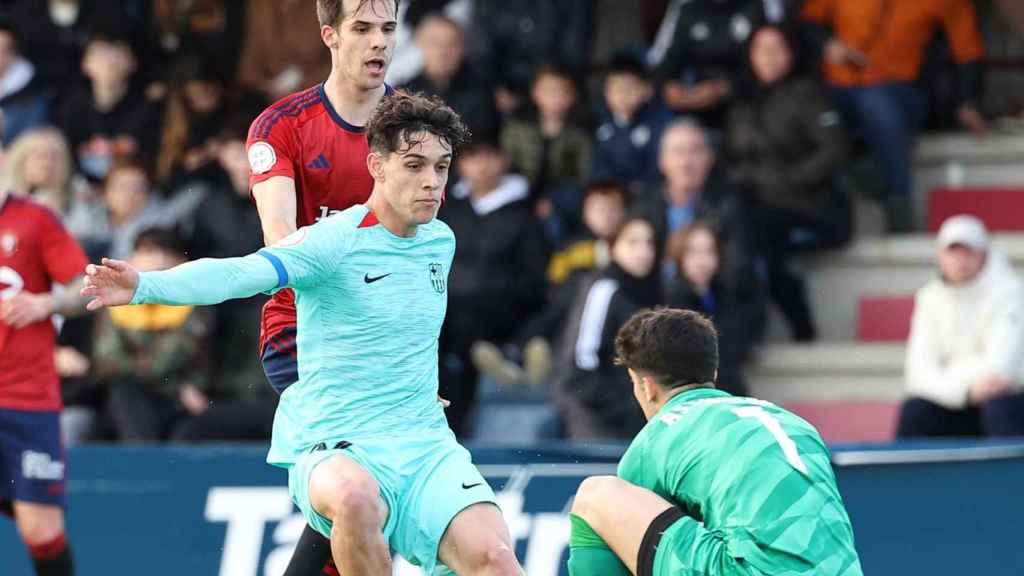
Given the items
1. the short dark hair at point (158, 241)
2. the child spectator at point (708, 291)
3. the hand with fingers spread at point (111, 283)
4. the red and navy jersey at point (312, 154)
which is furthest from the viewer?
the short dark hair at point (158, 241)

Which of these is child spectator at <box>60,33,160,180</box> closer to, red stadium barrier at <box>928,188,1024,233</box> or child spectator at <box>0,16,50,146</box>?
child spectator at <box>0,16,50,146</box>

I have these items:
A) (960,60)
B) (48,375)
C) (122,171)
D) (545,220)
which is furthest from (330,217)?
(960,60)

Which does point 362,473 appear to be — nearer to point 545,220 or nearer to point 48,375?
point 48,375

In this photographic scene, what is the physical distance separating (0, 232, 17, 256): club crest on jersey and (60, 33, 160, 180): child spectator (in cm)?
350

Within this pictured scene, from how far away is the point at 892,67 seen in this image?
11.6 metres

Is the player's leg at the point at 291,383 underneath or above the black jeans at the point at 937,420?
above

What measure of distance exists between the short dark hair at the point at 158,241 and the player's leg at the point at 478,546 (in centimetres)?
530

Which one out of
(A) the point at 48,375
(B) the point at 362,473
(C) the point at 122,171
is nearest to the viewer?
(B) the point at 362,473

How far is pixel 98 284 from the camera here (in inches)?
202

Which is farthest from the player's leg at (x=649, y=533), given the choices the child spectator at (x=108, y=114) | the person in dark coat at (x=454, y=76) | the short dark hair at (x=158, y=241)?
the child spectator at (x=108, y=114)

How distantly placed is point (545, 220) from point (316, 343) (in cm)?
538

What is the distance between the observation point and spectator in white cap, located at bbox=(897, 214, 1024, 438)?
945cm

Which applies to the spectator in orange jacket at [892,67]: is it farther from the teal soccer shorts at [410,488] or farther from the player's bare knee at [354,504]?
the player's bare knee at [354,504]

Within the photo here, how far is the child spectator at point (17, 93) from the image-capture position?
12734 millimetres
